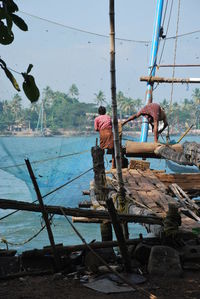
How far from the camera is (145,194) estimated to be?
870 cm

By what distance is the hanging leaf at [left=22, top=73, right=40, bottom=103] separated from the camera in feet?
9.84

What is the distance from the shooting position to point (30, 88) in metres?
3.03

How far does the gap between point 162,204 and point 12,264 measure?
3.10 meters

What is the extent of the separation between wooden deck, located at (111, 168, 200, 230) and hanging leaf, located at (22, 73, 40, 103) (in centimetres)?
389

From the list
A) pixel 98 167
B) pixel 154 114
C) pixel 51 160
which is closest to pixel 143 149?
pixel 154 114

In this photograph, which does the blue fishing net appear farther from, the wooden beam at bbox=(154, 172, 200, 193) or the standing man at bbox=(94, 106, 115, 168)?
the wooden beam at bbox=(154, 172, 200, 193)

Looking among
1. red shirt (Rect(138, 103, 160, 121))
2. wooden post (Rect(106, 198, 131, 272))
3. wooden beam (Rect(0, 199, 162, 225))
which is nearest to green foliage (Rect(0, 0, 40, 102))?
wooden post (Rect(106, 198, 131, 272))

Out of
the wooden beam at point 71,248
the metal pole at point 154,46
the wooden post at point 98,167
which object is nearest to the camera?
the wooden beam at point 71,248

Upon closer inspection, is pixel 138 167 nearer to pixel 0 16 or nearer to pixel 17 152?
pixel 17 152

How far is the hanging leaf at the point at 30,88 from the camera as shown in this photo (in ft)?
9.84

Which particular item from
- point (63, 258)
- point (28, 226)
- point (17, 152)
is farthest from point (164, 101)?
point (63, 258)

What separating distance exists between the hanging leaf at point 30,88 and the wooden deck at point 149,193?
3894 mm

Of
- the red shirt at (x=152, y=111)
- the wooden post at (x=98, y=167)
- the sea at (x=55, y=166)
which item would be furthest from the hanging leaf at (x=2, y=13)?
the red shirt at (x=152, y=111)

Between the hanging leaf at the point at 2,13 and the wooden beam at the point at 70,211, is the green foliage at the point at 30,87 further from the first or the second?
the wooden beam at the point at 70,211
